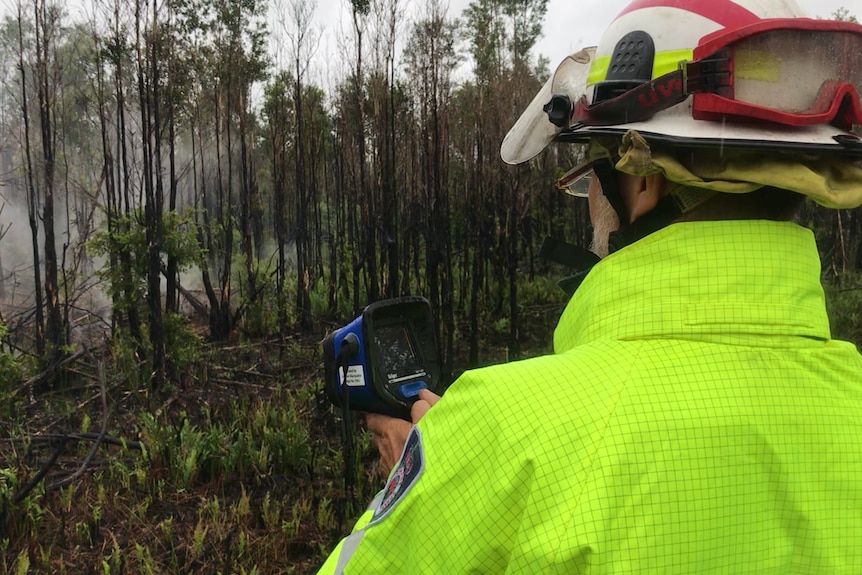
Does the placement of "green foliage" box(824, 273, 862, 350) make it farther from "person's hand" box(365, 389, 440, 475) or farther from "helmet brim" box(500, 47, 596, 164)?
"person's hand" box(365, 389, 440, 475)

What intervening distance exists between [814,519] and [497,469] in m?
0.38

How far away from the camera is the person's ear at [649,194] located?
32.1 inches

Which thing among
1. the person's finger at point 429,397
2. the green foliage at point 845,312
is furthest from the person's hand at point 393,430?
the green foliage at point 845,312

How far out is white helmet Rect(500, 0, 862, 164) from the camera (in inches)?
31.4

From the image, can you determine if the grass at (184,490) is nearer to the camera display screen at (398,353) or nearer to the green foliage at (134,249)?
the green foliage at (134,249)

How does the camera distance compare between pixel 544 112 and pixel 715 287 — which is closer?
pixel 715 287

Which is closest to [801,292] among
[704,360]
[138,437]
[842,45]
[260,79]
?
[704,360]

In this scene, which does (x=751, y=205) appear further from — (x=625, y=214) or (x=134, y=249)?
(x=134, y=249)

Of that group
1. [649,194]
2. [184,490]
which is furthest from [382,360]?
[184,490]

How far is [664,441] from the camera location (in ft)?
1.95

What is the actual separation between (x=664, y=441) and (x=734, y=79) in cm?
56

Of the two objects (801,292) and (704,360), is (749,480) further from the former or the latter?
(801,292)

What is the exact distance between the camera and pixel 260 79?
952 centimetres

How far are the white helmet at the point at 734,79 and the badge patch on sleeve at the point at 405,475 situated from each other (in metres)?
0.55
